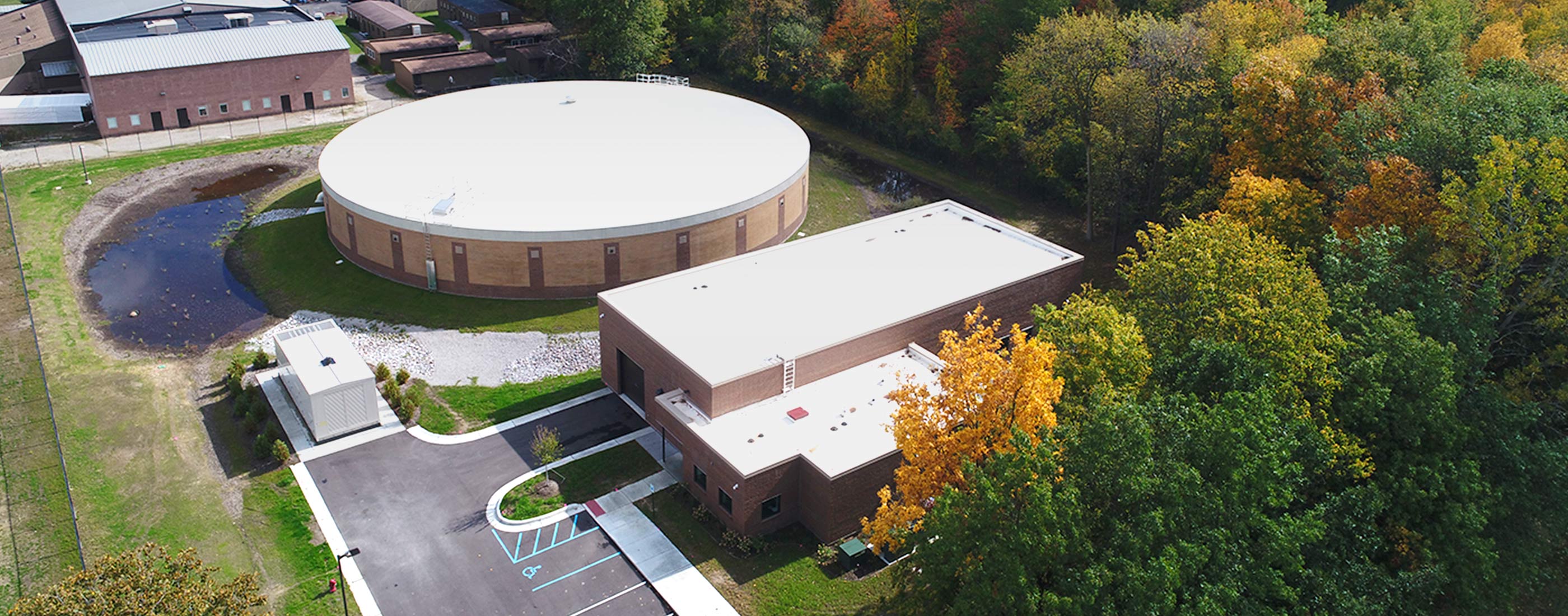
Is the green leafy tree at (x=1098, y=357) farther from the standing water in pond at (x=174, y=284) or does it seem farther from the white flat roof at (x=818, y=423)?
the standing water in pond at (x=174, y=284)

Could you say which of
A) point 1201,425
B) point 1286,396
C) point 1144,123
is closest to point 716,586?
point 1201,425

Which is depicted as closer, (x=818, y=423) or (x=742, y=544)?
(x=742, y=544)

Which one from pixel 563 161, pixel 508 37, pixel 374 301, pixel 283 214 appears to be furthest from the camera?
pixel 508 37

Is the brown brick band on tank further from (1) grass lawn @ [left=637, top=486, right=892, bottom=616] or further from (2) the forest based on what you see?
(1) grass lawn @ [left=637, top=486, right=892, bottom=616]

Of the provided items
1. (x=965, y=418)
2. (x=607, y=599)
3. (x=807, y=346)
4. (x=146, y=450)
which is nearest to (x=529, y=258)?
(x=807, y=346)

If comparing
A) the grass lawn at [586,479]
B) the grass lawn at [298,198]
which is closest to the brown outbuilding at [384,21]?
the grass lawn at [298,198]

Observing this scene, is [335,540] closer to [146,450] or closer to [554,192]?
[146,450]
